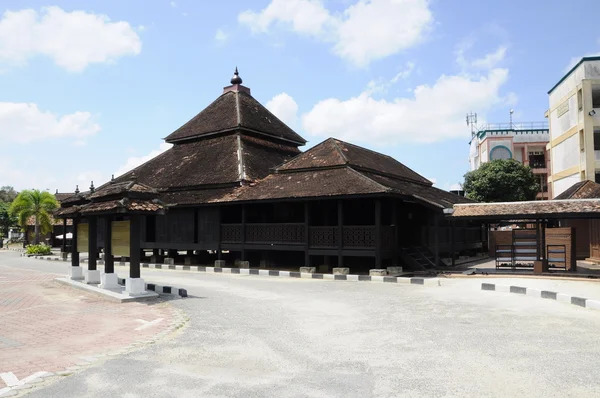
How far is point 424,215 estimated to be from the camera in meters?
22.6

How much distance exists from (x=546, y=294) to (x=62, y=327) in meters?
10.5

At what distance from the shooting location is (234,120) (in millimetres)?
26641

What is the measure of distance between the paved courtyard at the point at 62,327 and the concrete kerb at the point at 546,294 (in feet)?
27.9

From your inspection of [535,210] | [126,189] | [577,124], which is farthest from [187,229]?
[577,124]

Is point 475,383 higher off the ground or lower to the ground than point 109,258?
lower

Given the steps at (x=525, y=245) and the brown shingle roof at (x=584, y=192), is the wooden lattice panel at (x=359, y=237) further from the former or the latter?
the brown shingle roof at (x=584, y=192)

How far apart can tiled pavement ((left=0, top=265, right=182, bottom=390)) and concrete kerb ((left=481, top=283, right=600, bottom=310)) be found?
8469mm

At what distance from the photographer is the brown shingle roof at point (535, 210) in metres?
15.5

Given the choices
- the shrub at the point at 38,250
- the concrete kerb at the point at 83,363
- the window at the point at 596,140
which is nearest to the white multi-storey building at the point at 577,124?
the window at the point at 596,140

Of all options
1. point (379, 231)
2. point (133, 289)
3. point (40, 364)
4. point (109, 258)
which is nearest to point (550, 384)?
point (40, 364)

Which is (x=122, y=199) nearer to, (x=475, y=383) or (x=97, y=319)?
(x=97, y=319)

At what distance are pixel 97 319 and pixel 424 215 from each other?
1653 cm

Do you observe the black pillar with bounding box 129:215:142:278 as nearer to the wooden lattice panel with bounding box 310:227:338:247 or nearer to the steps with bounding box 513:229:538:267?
the wooden lattice panel with bounding box 310:227:338:247

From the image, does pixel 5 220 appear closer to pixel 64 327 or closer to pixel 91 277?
pixel 91 277
